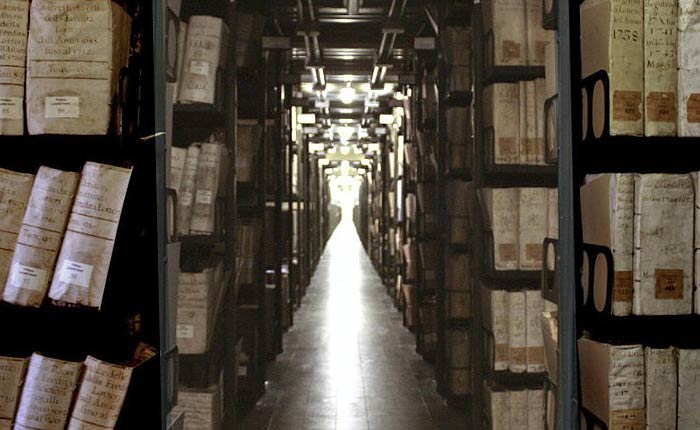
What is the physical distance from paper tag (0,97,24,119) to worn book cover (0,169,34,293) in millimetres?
149

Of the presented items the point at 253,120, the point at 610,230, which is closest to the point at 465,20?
the point at 253,120

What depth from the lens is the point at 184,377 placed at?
10.3ft

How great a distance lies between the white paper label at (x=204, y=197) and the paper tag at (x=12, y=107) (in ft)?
4.24

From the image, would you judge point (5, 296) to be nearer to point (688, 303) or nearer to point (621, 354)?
point (621, 354)

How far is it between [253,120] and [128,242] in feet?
8.47

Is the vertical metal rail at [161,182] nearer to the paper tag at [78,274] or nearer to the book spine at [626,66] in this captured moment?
the paper tag at [78,274]

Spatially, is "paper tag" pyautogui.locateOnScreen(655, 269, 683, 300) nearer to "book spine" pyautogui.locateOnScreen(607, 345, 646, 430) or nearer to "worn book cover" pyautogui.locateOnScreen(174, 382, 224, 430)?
"book spine" pyautogui.locateOnScreen(607, 345, 646, 430)

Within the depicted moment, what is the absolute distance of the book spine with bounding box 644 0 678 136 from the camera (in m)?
1.75

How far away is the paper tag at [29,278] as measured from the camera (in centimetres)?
171

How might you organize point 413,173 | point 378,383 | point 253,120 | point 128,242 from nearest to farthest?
point 128,242 < point 253,120 < point 378,383 < point 413,173

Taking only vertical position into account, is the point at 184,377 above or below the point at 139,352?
below

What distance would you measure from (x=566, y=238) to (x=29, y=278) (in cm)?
137

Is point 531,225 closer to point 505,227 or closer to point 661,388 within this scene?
point 505,227

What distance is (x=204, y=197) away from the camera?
3.03 metres
